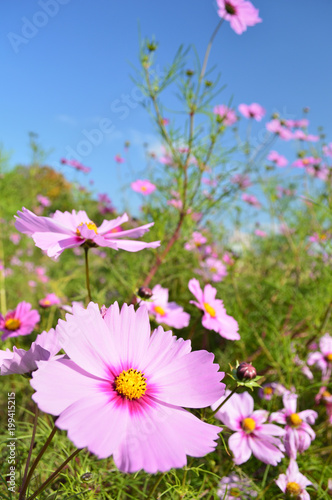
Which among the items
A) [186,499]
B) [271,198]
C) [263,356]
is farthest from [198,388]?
[271,198]

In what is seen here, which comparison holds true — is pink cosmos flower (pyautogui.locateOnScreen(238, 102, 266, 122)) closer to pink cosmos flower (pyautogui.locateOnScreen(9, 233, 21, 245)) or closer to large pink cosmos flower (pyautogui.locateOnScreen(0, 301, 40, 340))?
large pink cosmos flower (pyautogui.locateOnScreen(0, 301, 40, 340))

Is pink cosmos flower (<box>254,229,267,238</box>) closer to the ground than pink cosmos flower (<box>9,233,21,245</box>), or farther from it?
farther from it

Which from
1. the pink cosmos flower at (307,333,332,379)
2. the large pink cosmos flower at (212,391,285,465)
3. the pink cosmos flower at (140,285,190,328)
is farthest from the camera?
the pink cosmos flower at (307,333,332,379)

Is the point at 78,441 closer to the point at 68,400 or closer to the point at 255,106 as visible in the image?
the point at 68,400

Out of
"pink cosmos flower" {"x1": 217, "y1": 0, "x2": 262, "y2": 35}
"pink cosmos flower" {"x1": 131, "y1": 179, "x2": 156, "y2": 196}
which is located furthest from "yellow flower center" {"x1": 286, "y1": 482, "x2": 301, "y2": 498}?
"pink cosmos flower" {"x1": 131, "y1": 179, "x2": 156, "y2": 196}

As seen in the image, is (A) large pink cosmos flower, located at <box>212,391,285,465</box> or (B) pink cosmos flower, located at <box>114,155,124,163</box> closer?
(A) large pink cosmos flower, located at <box>212,391,285,465</box>

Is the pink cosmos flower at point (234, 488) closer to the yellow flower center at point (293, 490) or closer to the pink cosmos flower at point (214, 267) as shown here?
the yellow flower center at point (293, 490)

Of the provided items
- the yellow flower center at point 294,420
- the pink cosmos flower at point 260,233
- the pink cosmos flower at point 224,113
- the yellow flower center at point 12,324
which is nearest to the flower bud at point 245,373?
the yellow flower center at point 294,420

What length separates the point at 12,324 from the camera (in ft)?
2.16

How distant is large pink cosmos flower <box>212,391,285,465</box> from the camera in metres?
0.49

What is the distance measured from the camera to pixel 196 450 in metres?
0.26

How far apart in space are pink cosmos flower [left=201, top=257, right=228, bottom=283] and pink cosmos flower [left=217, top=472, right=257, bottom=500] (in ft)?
3.23

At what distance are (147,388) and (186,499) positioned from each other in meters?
0.27

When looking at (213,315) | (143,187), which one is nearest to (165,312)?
(213,315)
